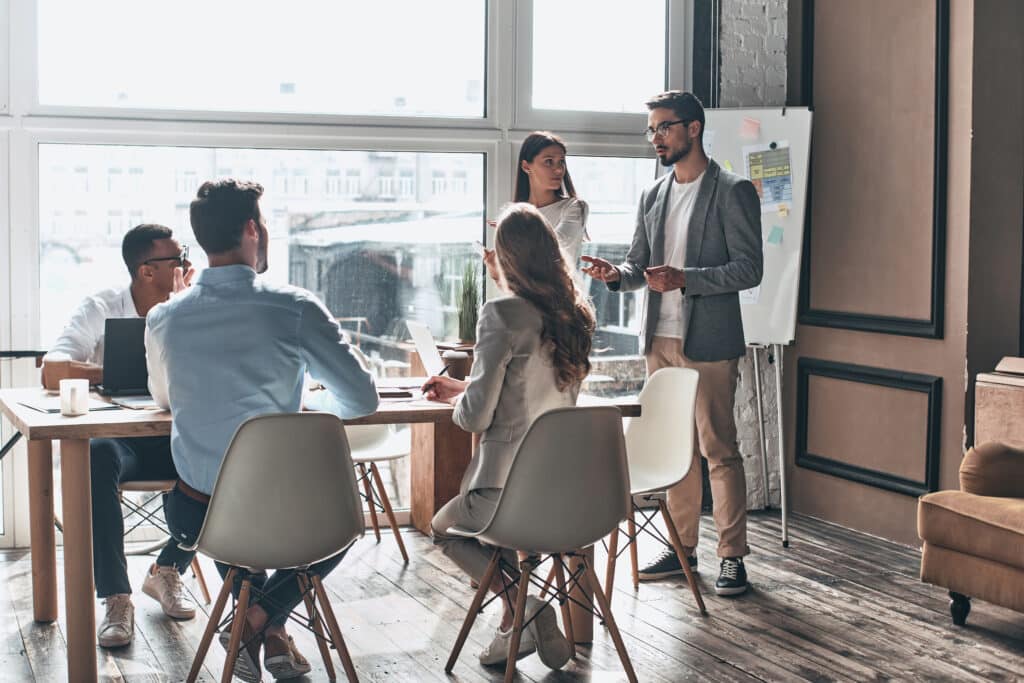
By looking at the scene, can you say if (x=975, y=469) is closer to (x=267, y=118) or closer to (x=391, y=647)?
(x=391, y=647)

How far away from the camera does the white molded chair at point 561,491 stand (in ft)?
9.78

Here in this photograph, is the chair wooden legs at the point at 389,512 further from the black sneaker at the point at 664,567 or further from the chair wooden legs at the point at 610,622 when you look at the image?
the chair wooden legs at the point at 610,622

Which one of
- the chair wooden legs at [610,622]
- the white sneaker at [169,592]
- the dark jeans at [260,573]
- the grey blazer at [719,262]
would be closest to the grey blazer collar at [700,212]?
the grey blazer at [719,262]

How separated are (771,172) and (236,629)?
3.28 meters

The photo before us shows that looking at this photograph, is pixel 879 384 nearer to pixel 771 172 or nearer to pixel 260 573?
pixel 771 172

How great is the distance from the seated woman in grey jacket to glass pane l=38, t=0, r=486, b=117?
2.26 meters

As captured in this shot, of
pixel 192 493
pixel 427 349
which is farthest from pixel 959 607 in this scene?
pixel 192 493

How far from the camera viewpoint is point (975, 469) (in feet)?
12.8

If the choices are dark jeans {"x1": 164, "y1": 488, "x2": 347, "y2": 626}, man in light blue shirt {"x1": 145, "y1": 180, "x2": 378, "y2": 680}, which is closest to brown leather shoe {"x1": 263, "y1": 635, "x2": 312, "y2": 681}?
dark jeans {"x1": 164, "y1": 488, "x2": 347, "y2": 626}

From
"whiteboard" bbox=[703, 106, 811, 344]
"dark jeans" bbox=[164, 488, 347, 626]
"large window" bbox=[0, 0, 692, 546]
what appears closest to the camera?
"dark jeans" bbox=[164, 488, 347, 626]

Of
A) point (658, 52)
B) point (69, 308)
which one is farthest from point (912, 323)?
point (69, 308)

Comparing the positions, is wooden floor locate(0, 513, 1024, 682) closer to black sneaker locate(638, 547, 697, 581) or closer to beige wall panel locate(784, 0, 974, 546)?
black sneaker locate(638, 547, 697, 581)

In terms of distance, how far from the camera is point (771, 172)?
5.26 meters

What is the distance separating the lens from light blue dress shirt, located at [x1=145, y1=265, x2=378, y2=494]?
116 inches
